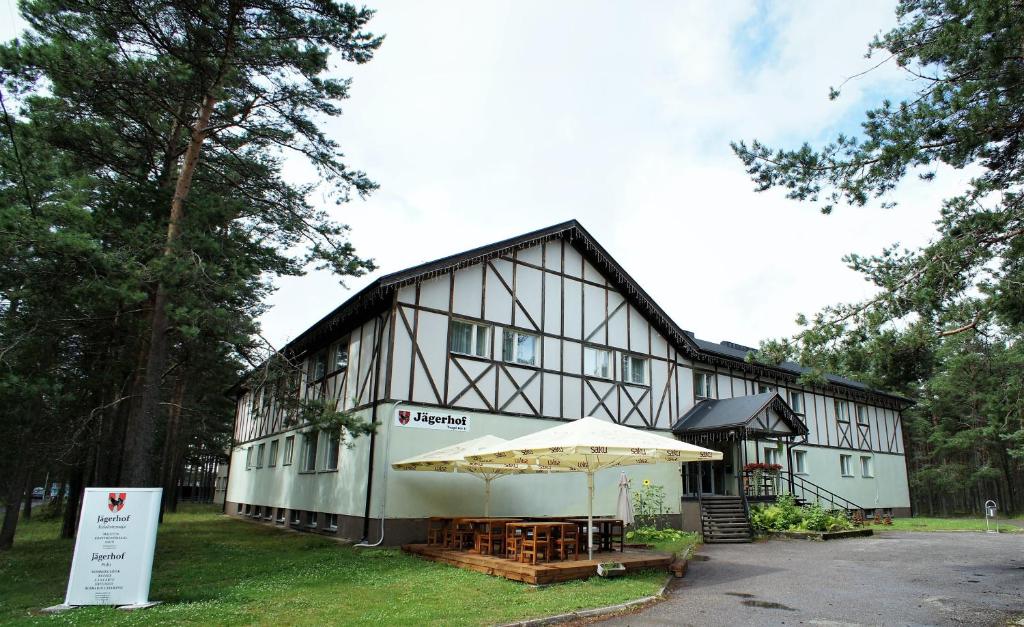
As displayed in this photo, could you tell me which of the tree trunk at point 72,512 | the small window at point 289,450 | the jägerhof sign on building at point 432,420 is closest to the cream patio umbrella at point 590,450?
the jägerhof sign on building at point 432,420

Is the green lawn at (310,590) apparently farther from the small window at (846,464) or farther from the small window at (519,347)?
the small window at (846,464)

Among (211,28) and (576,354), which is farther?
(576,354)

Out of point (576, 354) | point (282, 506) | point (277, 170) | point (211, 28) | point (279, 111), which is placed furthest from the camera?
point (282, 506)

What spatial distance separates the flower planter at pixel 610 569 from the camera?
33.2ft

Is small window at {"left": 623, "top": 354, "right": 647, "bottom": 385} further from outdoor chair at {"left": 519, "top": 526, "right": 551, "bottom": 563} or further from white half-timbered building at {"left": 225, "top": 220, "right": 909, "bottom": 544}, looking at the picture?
outdoor chair at {"left": 519, "top": 526, "right": 551, "bottom": 563}

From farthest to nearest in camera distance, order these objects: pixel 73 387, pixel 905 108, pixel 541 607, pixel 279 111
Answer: pixel 73 387, pixel 279 111, pixel 905 108, pixel 541 607

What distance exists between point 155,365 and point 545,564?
792 centimetres

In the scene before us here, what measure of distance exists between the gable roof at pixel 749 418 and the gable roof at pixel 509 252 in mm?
1327

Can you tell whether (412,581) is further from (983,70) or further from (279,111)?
(983,70)

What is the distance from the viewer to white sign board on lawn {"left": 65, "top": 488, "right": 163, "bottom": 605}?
8141 millimetres

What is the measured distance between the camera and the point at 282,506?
20.7m

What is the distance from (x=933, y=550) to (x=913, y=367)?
7742 mm

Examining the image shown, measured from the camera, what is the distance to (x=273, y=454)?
23.5 m

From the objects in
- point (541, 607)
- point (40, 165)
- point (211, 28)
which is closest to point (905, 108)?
point (541, 607)
